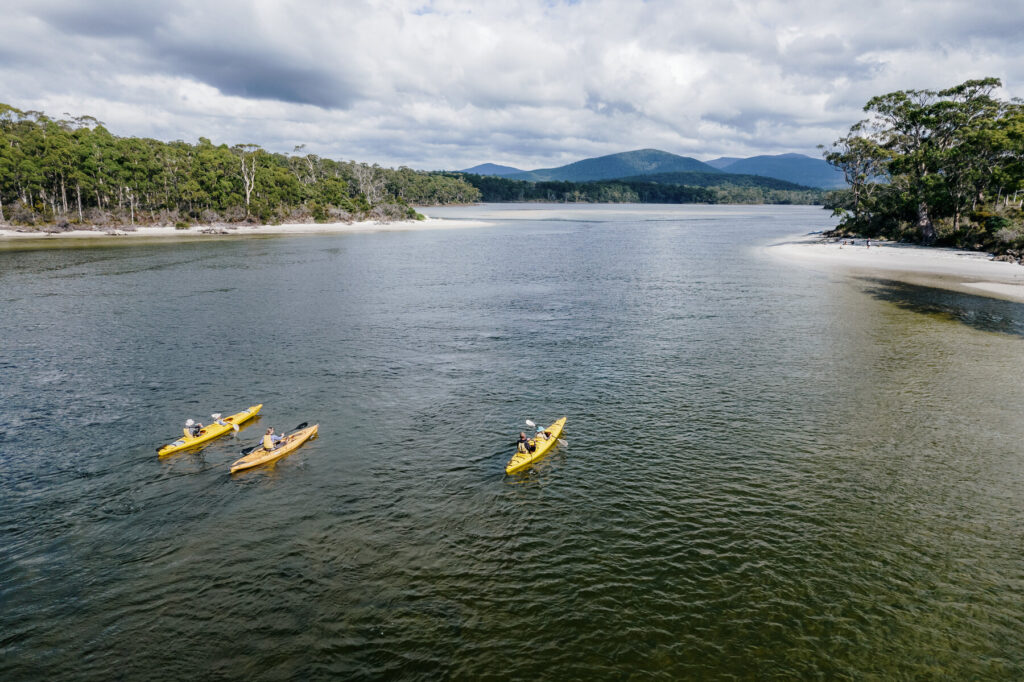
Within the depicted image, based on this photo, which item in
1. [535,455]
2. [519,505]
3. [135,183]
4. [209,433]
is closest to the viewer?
[519,505]

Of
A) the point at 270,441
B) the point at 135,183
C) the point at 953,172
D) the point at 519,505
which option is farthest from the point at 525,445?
the point at 135,183

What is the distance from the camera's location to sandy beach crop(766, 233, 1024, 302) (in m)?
68.6

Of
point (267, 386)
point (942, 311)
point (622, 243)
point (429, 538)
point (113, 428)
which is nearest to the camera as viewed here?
point (429, 538)

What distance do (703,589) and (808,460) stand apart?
1187 cm

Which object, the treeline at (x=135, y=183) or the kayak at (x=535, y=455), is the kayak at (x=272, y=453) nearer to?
the kayak at (x=535, y=455)

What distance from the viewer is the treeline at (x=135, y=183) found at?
14138cm

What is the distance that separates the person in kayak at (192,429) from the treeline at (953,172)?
107968mm

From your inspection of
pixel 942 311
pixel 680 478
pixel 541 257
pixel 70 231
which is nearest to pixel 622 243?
pixel 541 257

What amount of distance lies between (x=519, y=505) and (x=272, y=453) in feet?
42.4

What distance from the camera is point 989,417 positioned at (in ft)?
99.7

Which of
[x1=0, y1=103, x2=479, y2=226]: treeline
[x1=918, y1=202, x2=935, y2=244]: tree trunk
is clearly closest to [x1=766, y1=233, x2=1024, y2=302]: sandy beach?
[x1=918, y1=202, x2=935, y2=244]: tree trunk

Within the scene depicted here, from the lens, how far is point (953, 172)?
313 feet

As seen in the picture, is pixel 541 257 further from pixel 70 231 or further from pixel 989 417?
pixel 70 231

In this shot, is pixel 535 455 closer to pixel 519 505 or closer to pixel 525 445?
pixel 525 445
